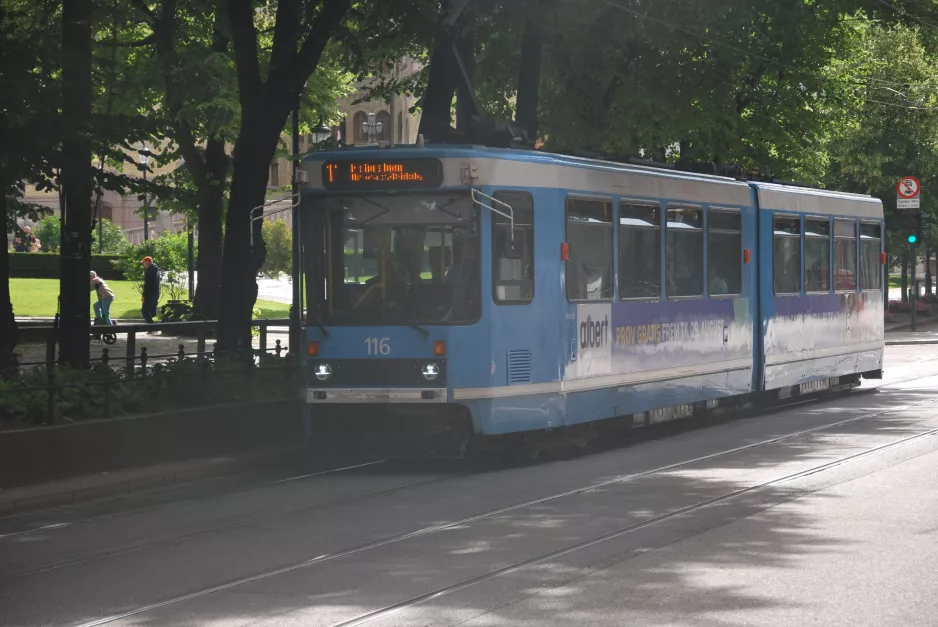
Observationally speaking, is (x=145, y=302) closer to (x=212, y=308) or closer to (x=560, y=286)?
(x=212, y=308)

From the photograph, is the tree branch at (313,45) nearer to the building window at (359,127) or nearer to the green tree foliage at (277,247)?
the green tree foliage at (277,247)

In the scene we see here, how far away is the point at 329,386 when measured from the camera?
13695 mm

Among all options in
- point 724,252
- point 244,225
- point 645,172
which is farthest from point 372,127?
point 645,172

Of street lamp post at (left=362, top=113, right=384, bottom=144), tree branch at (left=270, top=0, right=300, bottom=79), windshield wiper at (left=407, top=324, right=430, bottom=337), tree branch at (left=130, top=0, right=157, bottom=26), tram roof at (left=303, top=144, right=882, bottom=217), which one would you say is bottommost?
windshield wiper at (left=407, top=324, right=430, bottom=337)

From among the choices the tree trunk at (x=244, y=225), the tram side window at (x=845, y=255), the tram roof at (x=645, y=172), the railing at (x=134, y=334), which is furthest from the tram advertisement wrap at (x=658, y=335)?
the tree trunk at (x=244, y=225)

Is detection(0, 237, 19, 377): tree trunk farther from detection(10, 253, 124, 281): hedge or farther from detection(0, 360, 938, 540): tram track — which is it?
detection(10, 253, 124, 281): hedge

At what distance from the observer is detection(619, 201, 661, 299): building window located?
50.6 ft

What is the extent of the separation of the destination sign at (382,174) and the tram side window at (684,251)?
4.01 meters

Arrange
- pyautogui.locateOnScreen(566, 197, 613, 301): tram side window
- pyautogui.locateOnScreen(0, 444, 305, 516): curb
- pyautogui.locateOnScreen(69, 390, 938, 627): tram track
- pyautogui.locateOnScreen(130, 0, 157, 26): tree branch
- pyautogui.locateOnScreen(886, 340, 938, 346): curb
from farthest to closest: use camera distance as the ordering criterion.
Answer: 1. pyautogui.locateOnScreen(886, 340, 938, 346): curb
2. pyautogui.locateOnScreen(130, 0, 157, 26): tree branch
3. pyautogui.locateOnScreen(566, 197, 613, 301): tram side window
4. pyautogui.locateOnScreen(0, 444, 305, 516): curb
5. pyautogui.locateOnScreen(69, 390, 938, 627): tram track

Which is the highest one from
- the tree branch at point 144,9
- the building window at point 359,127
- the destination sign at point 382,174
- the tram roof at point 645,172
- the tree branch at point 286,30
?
the building window at point 359,127

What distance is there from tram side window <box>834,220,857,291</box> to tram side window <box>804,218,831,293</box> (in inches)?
13.8

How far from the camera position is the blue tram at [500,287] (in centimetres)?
1337

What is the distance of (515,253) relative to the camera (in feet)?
44.1

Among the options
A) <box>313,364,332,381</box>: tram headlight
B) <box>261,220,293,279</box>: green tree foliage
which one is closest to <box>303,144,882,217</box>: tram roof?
<box>313,364,332,381</box>: tram headlight
